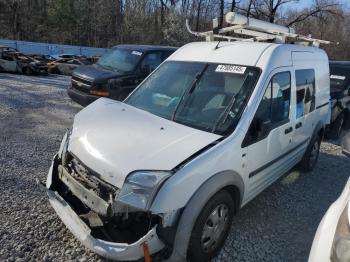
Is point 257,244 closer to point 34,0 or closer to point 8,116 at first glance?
point 8,116

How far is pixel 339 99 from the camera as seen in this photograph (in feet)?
25.0

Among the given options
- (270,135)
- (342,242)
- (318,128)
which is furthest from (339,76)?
(342,242)

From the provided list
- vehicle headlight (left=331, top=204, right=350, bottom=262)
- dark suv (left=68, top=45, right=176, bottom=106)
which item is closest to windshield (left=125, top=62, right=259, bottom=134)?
vehicle headlight (left=331, top=204, right=350, bottom=262)

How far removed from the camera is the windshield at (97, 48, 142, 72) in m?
8.27

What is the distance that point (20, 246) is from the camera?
9.97ft

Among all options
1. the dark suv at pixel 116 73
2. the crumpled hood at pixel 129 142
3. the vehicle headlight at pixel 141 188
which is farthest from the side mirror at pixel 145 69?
the vehicle headlight at pixel 141 188

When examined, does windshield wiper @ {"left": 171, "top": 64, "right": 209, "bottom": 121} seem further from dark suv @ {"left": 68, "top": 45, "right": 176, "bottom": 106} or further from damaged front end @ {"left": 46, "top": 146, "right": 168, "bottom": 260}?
dark suv @ {"left": 68, "top": 45, "right": 176, "bottom": 106}

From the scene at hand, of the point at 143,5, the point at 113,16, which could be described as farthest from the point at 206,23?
the point at 113,16

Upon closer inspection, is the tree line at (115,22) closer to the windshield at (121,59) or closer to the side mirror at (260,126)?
the windshield at (121,59)

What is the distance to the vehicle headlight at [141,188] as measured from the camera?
2367 mm

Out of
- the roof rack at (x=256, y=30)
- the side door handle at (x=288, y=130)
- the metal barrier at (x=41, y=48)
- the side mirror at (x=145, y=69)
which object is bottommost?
the side door handle at (x=288, y=130)

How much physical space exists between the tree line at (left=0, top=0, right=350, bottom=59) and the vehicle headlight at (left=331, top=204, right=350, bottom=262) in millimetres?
38000

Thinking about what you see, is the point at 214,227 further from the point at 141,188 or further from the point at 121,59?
the point at 121,59

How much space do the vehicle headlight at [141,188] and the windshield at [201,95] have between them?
85cm
